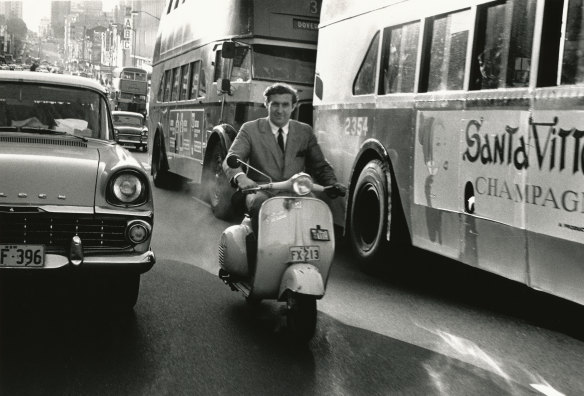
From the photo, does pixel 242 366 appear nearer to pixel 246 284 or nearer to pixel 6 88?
pixel 246 284

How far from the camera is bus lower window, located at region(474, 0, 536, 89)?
593 cm

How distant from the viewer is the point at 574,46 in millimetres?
5465

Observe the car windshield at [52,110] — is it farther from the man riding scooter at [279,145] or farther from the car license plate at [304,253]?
the car license plate at [304,253]

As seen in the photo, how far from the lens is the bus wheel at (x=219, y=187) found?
12258 millimetres

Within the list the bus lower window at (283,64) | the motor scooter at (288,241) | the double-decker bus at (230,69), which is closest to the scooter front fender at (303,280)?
the motor scooter at (288,241)

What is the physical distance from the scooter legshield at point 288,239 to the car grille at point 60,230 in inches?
36.5

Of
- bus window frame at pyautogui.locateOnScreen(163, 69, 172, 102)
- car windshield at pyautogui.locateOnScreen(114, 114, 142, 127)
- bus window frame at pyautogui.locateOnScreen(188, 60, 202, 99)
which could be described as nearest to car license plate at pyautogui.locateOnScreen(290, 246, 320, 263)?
bus window frame at pyautogui.locateOnScreen(188, 60, 202, 99)

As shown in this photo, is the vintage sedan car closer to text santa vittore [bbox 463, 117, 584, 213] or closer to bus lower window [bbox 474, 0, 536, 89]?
text santa vittore [bbox 463, 117, 584, 213]

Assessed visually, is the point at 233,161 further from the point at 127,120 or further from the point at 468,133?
the point at 127,120

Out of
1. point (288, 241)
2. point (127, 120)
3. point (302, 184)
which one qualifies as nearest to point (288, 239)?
point (288, 241)

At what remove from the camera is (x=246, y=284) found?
6.00m

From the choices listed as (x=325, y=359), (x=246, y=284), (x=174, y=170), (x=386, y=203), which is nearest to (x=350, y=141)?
(x=386, y=203)

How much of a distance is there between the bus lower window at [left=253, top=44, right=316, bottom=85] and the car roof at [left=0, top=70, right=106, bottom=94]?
15.8 feet

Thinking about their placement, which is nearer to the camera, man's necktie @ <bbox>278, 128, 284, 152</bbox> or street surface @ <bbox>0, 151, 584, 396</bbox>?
street surface @ <bbox>0, 151, 584, 396</bbox>
